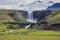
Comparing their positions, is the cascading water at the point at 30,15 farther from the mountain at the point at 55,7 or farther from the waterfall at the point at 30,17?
the mountain at the point at 55,7

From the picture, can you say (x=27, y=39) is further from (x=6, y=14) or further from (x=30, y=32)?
(x=6, y=14)

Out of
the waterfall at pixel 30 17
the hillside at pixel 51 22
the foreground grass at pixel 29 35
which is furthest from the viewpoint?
the waterfall at pixel 30 17

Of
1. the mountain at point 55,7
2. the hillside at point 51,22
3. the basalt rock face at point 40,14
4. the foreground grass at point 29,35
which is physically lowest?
the foreground grass at point 29,35

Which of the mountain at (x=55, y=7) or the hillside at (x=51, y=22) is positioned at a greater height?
the mountain at (x=55, y=7)

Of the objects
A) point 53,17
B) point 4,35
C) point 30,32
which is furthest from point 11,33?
point 53,17

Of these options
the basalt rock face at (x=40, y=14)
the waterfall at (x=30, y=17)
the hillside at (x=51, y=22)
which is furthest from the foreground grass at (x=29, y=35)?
the basalt rock face at (x=40, y=14)

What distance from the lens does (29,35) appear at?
16.9ft

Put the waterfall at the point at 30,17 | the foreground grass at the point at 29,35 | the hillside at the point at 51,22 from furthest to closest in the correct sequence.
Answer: the waterfall at the point at 30,17 → the hillside at the point at 51,22 → the foreground grass at the point at 29,35

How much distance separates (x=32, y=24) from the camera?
5.56 meters

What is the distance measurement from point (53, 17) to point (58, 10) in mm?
382

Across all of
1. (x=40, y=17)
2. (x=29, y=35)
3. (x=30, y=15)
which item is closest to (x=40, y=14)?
(x=40, y=17)

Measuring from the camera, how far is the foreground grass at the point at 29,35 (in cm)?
501

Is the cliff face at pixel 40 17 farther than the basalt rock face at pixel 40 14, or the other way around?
the basalt rock face at pixel 40 14

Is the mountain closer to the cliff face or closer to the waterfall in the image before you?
the cliff face
